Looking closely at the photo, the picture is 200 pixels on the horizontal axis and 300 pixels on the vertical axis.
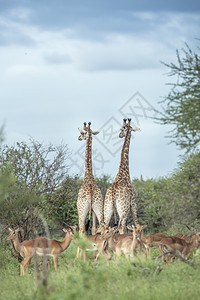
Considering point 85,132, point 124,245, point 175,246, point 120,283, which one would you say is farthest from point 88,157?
point 120,283

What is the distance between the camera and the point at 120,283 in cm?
787

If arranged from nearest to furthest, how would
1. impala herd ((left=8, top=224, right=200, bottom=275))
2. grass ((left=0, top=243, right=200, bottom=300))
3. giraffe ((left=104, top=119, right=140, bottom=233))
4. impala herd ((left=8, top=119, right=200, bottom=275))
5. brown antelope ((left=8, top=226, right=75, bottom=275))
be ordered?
grass ((left=0, top=243, right=200, bottom=300)) → impala herd ((left=8, top=224, right=200, bottom=275)) → impala herd ((left=8, top=119, right=200, bottom=275)) → brown antelope ((left=8, top=226, right=75, bottom=275)) → giraffe ((left=104, top=119, right=140, bottom=233))

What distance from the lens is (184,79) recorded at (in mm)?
13148

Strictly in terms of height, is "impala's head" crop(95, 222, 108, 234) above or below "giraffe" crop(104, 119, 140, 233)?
below

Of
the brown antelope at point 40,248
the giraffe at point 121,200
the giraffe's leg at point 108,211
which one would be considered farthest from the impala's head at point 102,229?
the giraffe's leg at point 108,211

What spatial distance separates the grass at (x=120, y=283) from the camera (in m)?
6.84

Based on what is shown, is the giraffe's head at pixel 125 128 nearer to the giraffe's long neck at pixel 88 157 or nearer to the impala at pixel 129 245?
the giraffe's long neck at pixel 88 157

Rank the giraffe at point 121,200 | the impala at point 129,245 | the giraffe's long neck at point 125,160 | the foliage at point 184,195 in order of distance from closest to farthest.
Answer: the impala at point 129,245 < the foliage at point 184,195 < the giraffe at point 121,200 < the giraffe's long neck at point 125,160

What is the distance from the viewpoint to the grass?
6.84m

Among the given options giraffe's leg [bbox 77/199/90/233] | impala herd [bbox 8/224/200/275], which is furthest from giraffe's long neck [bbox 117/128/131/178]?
impala herd [bbox 8/224/200/275]

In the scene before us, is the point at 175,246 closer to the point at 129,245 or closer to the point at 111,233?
the point at 129,245

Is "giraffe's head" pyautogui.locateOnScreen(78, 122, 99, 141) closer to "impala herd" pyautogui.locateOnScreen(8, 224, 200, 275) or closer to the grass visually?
"impala herd" pyautogui.locateOnScreen(8, 224, 200, 275)

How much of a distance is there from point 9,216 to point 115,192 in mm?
3264

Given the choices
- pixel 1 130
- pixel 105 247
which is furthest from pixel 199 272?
pixel 1 130
